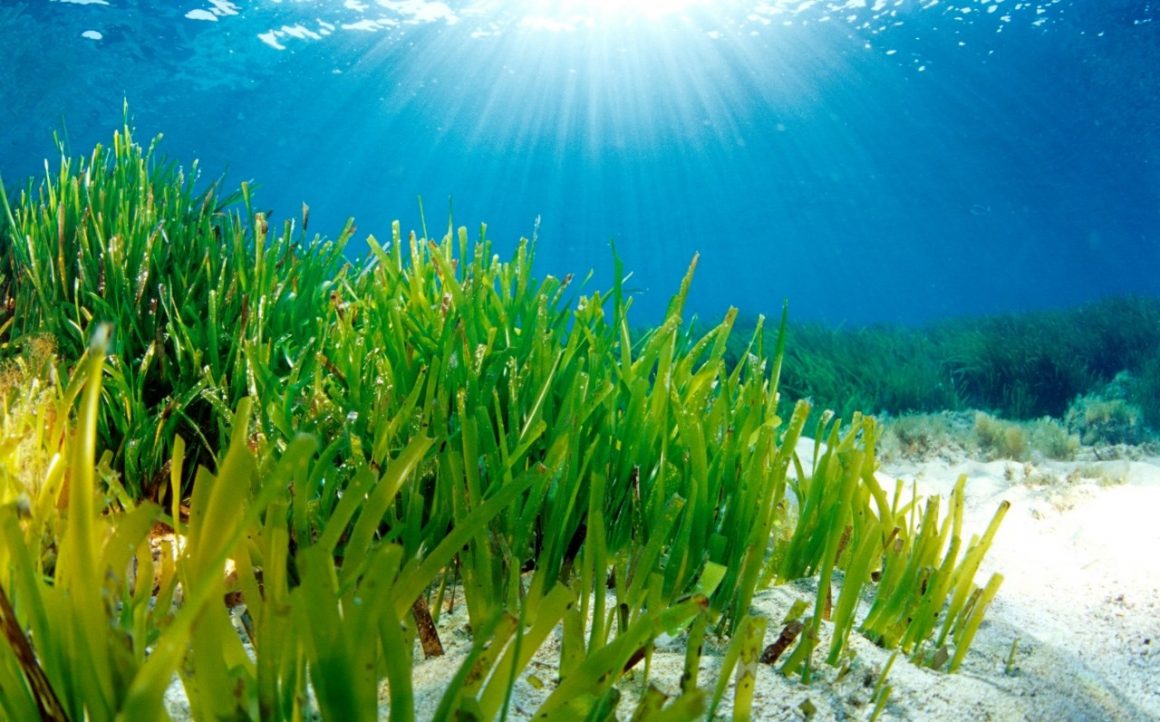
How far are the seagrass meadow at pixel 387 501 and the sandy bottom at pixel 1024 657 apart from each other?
0.05m

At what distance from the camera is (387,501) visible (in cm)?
95

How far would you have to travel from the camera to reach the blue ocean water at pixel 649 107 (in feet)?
96.7

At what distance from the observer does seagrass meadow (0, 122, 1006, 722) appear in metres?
0.81

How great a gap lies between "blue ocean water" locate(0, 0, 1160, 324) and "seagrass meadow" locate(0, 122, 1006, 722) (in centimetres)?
1232

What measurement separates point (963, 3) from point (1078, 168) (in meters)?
24.5

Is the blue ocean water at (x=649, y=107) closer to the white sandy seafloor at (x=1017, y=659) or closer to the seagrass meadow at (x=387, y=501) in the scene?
the white sandy seafloor at (x=1017, y=659)

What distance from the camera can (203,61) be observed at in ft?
99.6

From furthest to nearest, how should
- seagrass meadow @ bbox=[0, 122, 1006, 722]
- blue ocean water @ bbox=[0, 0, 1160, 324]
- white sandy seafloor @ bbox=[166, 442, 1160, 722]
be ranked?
blue ocean water @ bbox=[0, 0, 1160, 324] < white sandy seafloor @ bbox=[166, 442, 1160, 722] < seagrass meadow @ bbox=[0, 122, 1006, 722]

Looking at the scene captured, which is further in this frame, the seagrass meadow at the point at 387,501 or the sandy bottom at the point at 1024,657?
the sandy bottom at the point at 1024,657

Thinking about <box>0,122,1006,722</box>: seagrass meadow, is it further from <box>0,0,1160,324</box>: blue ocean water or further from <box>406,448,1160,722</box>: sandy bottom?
<box>0,0,1160,324</box>: blue ocean water

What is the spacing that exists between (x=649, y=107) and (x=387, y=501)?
4659 centimetres

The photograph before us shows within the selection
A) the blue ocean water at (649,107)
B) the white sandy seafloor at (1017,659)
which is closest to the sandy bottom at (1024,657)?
the white sandy seafloor at (1017,659)

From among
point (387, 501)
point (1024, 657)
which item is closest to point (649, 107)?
point (1024, 657)

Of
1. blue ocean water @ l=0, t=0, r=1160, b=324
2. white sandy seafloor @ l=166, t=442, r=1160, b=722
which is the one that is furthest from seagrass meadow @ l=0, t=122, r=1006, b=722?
blue ocean water @ l=0, t=0, r=1160, b=324
